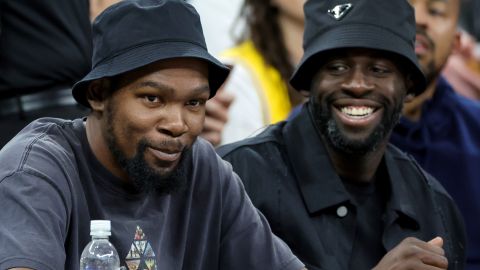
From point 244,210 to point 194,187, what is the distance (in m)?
0.19

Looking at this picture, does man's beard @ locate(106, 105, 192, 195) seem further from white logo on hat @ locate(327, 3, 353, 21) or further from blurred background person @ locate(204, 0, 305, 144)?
blurred background person @ locate(204, 0, 305, 144)

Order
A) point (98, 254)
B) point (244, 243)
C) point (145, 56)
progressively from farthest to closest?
point (244, 243) < point (145, 56) < point (98, 254)

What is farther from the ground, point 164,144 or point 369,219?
point 164,144

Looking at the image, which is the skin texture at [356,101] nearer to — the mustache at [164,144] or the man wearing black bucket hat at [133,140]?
the man wearing black bucket hat at [133,140]

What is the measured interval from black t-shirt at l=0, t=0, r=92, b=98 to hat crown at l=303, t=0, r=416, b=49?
2.95ft

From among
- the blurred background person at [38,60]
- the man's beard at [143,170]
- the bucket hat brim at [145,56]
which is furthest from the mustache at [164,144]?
the blurred background person at [38,60]

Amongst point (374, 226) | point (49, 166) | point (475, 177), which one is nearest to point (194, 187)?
point (49, 166)

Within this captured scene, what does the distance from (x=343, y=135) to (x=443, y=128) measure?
1.53m

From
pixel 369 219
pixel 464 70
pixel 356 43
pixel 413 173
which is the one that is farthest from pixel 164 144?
pixel 464 70

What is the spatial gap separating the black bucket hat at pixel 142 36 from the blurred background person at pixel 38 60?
95 centimetres

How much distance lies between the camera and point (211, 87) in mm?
3840

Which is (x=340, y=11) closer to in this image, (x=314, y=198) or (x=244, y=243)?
(x=314, y=198)

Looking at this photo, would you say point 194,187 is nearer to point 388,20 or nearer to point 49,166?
point 49,166

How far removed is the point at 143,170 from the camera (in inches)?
141
